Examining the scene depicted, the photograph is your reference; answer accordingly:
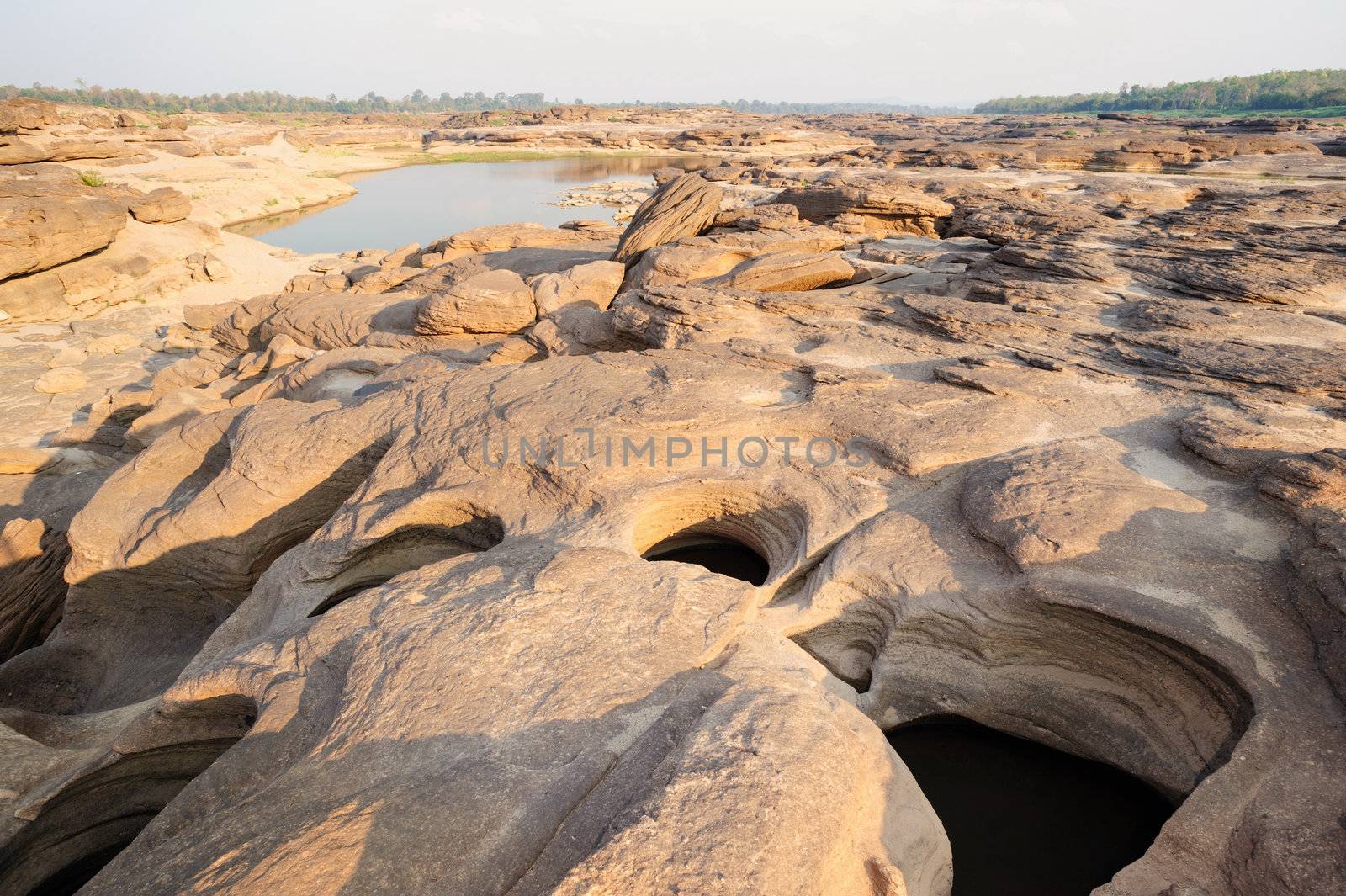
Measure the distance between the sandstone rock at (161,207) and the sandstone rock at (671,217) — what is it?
18.1m

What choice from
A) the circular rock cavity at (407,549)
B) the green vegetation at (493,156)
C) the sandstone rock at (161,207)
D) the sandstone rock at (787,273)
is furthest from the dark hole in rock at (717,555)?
Result: the green vegetation at (493,156)

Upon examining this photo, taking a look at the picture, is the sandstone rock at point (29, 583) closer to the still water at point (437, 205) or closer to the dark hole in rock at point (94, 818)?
the dark hole in rock at point (94, 818)

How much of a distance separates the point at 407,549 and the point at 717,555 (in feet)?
10.9

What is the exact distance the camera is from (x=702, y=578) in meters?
5.56

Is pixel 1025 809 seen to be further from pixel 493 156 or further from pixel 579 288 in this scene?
pixel 493 156

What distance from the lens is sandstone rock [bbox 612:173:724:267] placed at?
15609 millimetres

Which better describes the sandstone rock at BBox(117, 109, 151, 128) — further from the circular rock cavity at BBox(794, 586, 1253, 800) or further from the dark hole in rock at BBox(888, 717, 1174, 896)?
the dark hole in rock at BBox(888, 717, 1174, 896)

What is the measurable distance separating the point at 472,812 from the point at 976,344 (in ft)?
26.7

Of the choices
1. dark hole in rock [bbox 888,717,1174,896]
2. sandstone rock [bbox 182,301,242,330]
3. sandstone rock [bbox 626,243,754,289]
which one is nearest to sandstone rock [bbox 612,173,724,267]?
sandstone rock [bbox 626,243,754,289]

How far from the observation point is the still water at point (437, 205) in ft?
104

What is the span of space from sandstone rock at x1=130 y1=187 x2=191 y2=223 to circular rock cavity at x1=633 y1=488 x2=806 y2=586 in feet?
82.1

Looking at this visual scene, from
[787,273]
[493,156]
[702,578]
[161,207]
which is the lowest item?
[702,578]

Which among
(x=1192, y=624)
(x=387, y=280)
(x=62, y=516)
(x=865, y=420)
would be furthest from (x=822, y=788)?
(x=387, y=280)

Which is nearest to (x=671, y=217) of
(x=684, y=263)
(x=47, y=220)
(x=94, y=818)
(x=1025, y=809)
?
(x=684, y=263)
